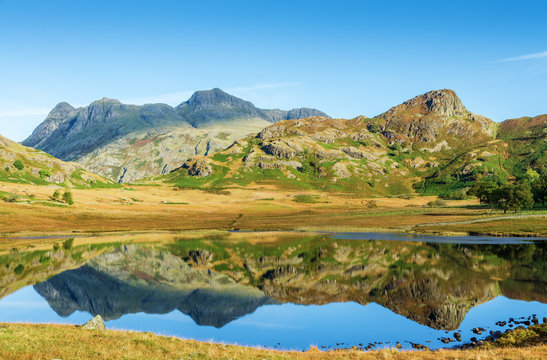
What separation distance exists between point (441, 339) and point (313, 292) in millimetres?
21048

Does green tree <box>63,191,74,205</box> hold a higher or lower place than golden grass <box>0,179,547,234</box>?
higher

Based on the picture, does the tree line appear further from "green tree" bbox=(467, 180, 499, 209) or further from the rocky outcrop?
the rocky outcrop

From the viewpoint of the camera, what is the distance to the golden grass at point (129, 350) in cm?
2077

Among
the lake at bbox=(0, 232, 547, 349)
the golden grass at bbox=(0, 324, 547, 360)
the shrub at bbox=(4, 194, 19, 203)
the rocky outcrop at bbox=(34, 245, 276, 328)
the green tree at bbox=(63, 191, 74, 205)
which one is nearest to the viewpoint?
the golden grass at bbox=(0, 324, 547, 360)

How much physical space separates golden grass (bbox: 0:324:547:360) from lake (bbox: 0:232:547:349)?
7802 mm

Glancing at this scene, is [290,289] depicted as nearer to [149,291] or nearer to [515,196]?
[149,291]

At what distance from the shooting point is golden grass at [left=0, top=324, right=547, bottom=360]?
68.1 ft

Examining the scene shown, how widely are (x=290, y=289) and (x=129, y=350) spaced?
3348 cm

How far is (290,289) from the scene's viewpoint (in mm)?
53219

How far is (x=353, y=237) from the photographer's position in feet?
340

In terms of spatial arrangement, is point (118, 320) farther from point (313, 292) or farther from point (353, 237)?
point (353, 237)

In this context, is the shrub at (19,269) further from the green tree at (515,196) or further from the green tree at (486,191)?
the green tree at (486,191)

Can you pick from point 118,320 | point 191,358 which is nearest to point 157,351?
point 191,358

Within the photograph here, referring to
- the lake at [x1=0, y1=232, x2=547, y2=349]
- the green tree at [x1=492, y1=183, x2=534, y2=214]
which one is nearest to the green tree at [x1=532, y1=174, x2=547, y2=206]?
the green tree at [x1=492, y1=183, x2=534, y2=214]
